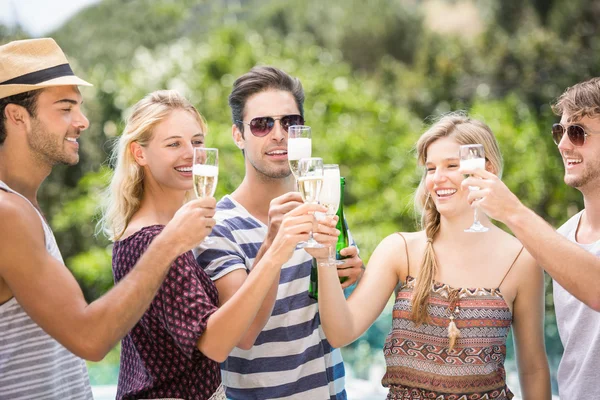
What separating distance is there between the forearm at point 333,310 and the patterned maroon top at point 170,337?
48 cm

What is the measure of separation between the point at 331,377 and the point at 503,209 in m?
1.18

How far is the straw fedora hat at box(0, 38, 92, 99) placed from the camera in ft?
8.91

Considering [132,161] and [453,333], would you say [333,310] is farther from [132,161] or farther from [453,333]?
[132,161]

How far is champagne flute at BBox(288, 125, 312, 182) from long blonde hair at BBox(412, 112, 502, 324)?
2.24 feet

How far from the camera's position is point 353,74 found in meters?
18.7

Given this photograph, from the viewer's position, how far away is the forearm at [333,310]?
301 cm

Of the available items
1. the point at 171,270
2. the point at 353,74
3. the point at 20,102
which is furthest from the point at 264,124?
the point at 353,74

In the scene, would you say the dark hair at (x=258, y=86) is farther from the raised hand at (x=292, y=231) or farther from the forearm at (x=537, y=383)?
the forearm at (x=537, y=383)

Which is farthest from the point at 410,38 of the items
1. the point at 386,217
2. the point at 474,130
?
the point at 474,130

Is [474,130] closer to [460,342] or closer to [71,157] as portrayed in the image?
[460,342]

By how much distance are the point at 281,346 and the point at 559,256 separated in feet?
4.14

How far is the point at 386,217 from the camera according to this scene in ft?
49.5

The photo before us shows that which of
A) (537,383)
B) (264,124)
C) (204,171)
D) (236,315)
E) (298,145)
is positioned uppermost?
(264,124)

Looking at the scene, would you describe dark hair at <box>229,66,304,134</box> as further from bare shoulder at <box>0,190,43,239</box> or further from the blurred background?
the blurred background
